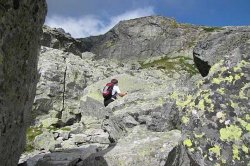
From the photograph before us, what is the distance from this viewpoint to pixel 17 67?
1301 centimetres

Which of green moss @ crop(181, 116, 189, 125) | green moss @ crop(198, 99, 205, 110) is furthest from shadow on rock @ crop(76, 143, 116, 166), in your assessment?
green moss @ crop(198, 99, 205, 110)

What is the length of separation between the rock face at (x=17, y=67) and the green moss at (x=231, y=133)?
6150 mm

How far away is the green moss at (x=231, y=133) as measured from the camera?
11503 millimetres

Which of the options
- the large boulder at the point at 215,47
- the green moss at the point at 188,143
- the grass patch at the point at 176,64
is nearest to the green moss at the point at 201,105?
the green moss at the point at 188,143

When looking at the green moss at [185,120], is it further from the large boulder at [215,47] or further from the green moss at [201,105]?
the large boulder at [215,47]

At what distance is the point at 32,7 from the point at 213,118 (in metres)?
6.38

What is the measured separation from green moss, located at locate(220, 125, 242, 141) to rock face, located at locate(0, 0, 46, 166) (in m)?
6.15

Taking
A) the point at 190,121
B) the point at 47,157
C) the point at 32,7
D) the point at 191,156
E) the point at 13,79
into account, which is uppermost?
the point at 32,7

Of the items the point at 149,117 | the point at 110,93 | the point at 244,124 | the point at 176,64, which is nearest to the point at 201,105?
the point at 244,124

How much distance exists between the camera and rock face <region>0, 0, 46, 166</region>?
1212 cm

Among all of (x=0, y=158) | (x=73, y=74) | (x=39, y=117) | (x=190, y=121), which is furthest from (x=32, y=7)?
(x=73, y=74)

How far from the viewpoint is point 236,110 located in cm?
1192

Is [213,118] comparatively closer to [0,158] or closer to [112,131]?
[0,158]

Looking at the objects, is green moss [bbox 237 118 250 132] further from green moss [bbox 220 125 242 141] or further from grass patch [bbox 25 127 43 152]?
grass patch [bbox 25 127 43 152]
